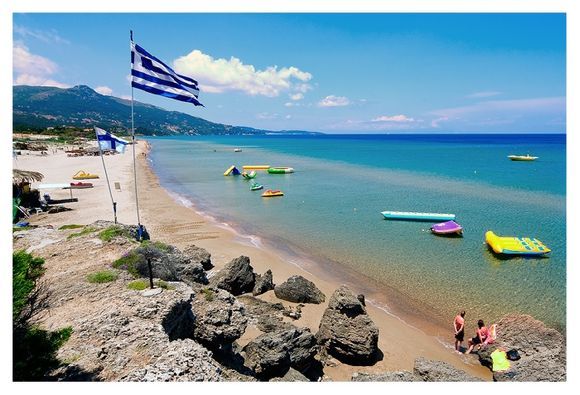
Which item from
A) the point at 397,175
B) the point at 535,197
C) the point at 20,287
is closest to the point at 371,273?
the point at 20,287

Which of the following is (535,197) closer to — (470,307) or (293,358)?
(470,307)

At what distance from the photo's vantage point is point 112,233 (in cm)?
1677

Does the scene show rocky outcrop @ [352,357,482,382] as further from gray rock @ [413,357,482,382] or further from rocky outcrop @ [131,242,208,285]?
rocky outcrop @ [131,242,208,285]

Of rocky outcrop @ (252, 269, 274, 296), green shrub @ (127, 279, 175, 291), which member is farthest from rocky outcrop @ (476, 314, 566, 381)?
green shrub @ (127, 279, 175, 291)

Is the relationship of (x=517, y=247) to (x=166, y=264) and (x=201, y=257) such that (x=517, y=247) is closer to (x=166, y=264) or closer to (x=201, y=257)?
(x=201, y=257)

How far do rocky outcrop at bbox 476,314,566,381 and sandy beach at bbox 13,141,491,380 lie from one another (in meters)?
1.31

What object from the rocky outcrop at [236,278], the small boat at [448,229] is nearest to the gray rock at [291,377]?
the rocky outcrop at [236,278]

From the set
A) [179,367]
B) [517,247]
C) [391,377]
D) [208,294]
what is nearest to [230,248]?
[208,294]

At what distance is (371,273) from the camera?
882 inches

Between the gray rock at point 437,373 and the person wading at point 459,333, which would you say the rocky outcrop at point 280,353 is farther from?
the person wading at point 459,333

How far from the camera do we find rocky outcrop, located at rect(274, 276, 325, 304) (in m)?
17.7

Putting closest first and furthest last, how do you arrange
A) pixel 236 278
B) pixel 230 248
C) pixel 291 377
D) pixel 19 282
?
pixel 19 282 < pixel 291 377 < pixel 236 278 < pixel 230 248

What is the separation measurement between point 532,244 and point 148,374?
2713 centimetres

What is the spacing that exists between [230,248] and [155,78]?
14.2m
